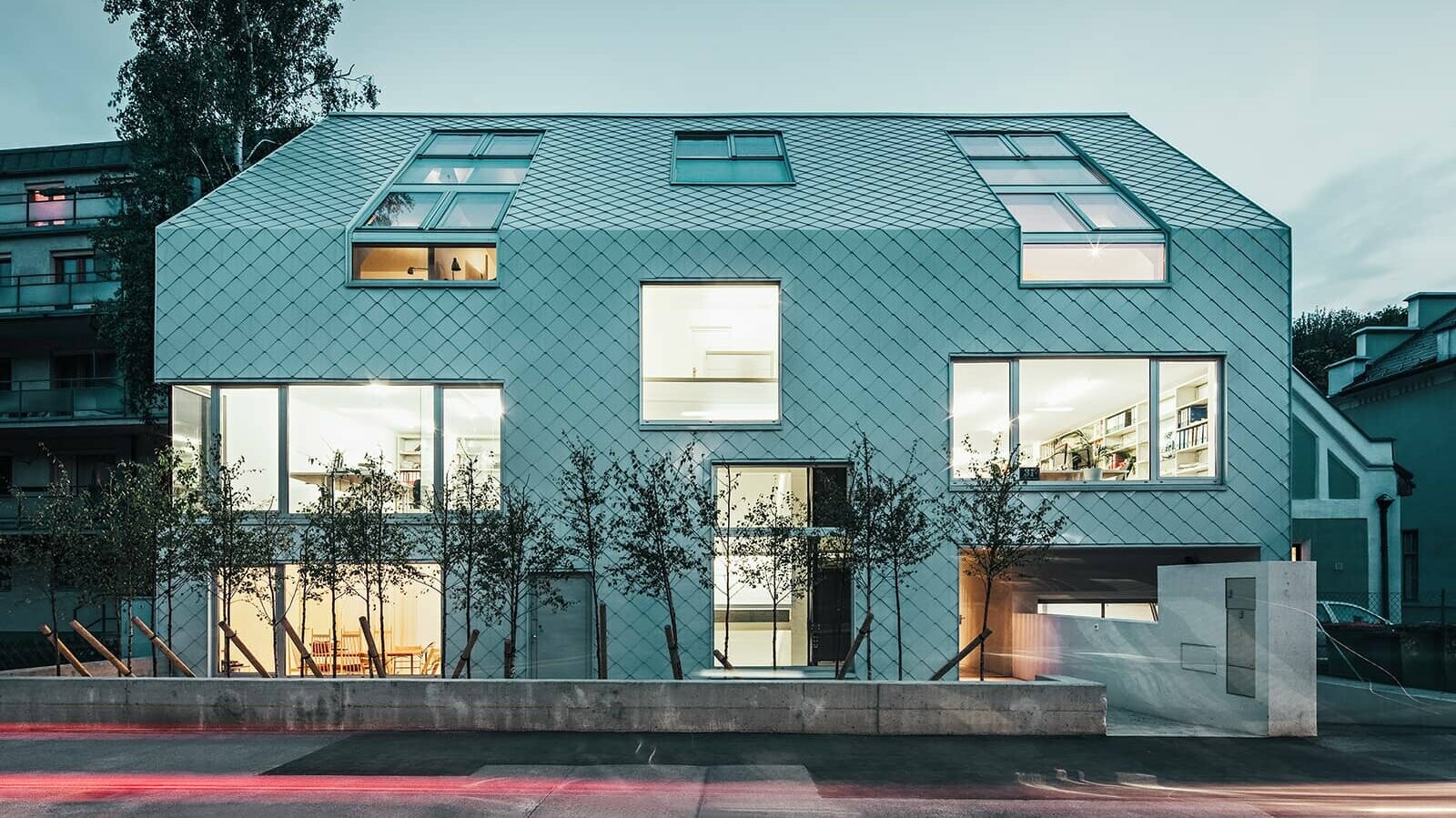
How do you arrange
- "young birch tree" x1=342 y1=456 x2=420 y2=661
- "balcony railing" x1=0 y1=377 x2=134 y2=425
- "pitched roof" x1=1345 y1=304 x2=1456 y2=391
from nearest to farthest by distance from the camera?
"young birch tree" x1=342 y1=456 x2=420 y2=661
"balcony railing" x1=0 y1=377 x2=134 y2=425
"pitched roof" x1=1345 y1=304 x2=1456 y2=391

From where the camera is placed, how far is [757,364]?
50.3 ft

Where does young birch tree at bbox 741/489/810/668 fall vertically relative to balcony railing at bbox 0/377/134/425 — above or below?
below

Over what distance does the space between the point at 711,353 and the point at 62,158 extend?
2512cm

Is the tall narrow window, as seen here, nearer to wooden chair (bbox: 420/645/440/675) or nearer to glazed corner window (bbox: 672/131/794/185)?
glazed corner window (bbox: 672/131/794/185)

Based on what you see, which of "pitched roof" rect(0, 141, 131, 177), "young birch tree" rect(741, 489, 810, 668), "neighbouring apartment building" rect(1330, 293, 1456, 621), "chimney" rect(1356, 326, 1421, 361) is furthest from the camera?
"chimney" rect(1356, 326, 1421, 361)

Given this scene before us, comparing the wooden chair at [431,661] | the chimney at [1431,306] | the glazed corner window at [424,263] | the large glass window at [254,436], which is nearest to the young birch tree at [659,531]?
the wooden chair at [431,661]

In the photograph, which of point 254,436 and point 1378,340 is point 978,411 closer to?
point 254,436

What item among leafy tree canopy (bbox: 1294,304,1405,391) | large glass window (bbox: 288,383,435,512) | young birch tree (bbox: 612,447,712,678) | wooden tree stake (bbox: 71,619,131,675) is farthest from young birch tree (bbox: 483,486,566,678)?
leafy tree canopy (bbox: 1294,304,1405,391)

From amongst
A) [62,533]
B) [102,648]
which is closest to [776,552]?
[102,648]

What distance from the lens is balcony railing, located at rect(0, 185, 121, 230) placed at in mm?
29000

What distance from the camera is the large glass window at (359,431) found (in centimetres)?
1505

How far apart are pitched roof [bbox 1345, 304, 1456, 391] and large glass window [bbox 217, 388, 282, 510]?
28.8 metres

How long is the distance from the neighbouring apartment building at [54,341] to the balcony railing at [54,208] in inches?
1.2

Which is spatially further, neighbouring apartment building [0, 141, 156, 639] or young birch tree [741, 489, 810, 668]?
neighbouring apartment building [0, 141, 156, 639]
